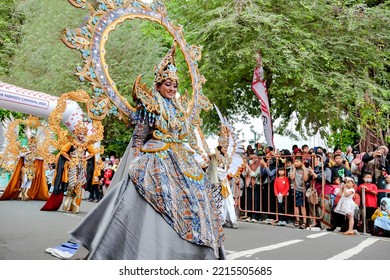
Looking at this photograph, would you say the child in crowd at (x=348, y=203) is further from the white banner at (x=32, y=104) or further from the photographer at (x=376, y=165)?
the white banner at (x=32, y=104)

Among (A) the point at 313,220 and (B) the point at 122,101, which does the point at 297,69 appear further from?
(B) the point at 122,101

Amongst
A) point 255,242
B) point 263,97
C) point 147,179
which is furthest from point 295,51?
point 147,179

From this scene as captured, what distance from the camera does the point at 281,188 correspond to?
8367 millimetres

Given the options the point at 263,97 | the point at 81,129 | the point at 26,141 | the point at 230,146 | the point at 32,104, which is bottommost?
the point at 230,146

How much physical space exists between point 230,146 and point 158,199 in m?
3.46

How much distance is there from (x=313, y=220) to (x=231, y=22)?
5.08 meters

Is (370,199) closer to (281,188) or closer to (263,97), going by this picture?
(281,188)

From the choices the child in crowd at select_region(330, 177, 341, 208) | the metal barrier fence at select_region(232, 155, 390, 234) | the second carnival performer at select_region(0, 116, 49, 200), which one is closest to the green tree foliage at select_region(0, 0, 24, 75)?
the second carnival performer at select_region(0, 116, 49, 200)

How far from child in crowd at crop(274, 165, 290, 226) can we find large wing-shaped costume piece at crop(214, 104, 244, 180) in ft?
3.45

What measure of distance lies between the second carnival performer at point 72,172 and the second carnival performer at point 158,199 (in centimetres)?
535

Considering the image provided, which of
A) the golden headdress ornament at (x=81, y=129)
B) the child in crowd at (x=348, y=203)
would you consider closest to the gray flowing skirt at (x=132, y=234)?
the child in crowd at (x=348, y=203)

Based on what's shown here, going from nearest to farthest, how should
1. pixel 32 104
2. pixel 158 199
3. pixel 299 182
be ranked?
pixel 158 199
pixel 299 182
pixel 32 104

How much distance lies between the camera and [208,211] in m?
3.64

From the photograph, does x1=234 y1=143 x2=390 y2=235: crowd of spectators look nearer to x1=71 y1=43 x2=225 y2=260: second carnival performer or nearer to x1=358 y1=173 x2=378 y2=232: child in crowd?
x1=358 y1=173 x2=378 y2=232: child in crowd
